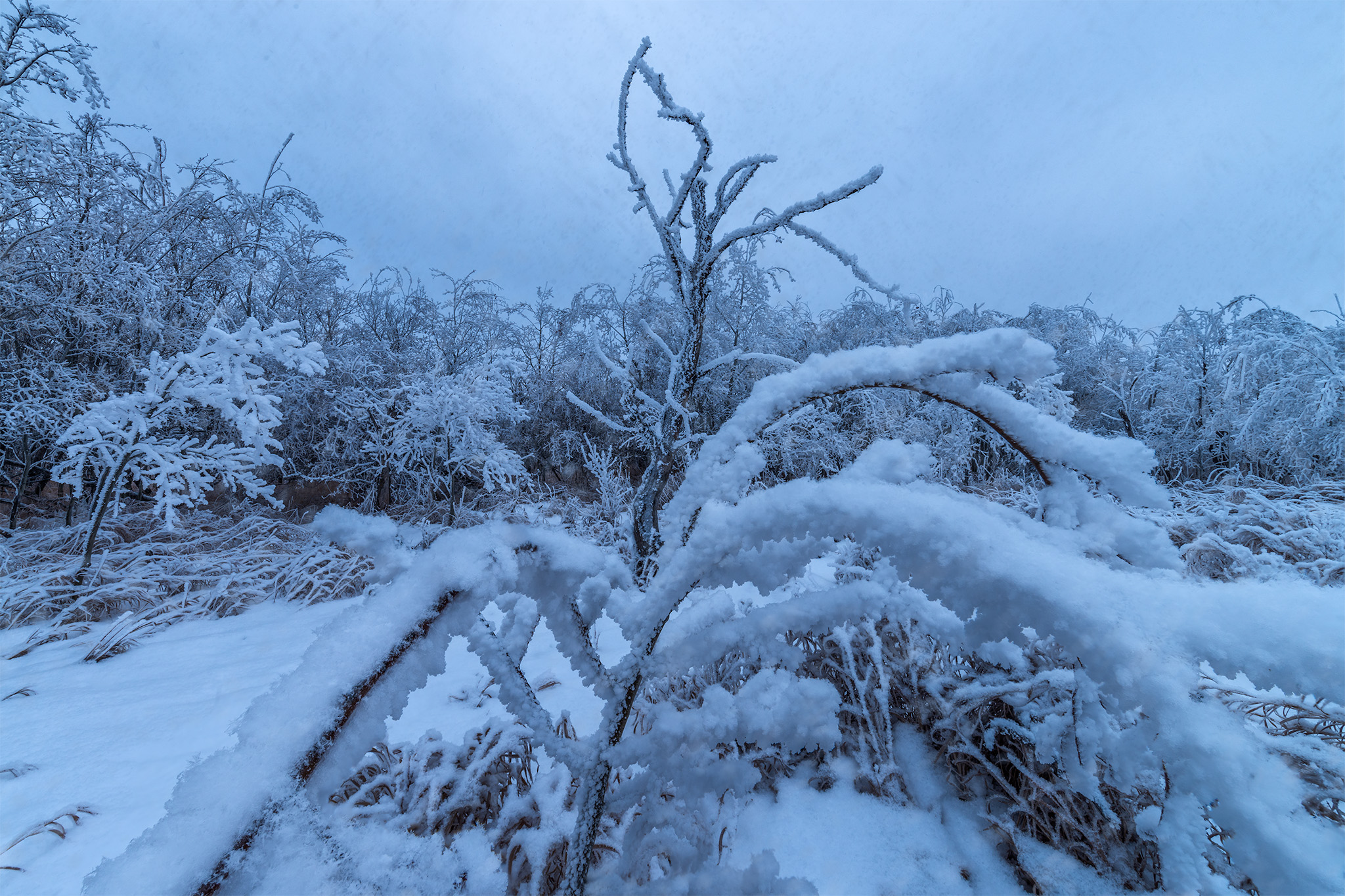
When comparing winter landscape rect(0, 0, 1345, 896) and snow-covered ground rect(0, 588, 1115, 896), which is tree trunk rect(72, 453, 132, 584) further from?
snow-covered ground rect(0, 588, 1115, 896)

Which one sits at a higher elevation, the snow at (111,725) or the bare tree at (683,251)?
the bare tree at (683,251)

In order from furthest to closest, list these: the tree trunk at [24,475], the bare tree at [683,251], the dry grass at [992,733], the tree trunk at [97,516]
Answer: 1. the tree trunk at [24,475]
2. the tree trunk at [97,516]
3. the bare tree at [683,251]
4. the dry grass at [992,733]

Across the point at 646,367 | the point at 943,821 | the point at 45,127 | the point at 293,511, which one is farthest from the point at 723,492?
the point at 646,367

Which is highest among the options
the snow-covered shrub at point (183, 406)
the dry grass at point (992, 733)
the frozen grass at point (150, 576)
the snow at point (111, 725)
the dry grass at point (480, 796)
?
the snow-covered shrub at point (183, 406)

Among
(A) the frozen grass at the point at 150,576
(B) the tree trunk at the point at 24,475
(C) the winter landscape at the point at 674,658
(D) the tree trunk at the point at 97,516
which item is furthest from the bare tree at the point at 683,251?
(B) the tree trunk at the point at 24,475

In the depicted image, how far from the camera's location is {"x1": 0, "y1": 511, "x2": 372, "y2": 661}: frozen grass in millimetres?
2818

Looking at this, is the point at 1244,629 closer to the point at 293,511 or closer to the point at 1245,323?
the point at 293,511

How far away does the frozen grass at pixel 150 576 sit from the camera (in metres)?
2.82

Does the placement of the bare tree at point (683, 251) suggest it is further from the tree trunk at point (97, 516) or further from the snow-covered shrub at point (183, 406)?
the tree trunk at point (97, 516)

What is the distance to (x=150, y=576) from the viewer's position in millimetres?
3373

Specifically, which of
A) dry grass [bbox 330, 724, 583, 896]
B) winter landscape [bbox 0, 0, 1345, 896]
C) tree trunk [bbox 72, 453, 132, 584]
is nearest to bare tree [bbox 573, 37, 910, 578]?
winter landscape [bbox 0, 0, 1345, 896]

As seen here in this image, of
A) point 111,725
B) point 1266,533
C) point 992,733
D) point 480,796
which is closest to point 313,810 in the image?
point 480,796

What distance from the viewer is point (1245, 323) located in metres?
7.27

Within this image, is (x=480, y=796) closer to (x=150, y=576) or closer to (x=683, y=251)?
(x=683, y=251)
